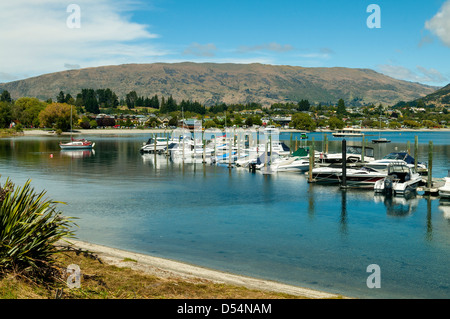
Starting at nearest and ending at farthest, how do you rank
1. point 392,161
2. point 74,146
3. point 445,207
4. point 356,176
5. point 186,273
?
point 186,273, point 445,207, point 356,176, point 392,161, point 74,146

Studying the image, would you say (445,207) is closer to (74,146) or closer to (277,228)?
(277,228)

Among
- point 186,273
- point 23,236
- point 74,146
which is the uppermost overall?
point 74,146

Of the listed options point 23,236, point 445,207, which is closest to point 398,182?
point 445,207

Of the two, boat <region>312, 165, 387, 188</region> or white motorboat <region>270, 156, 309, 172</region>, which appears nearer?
boat <region>312, 165, 387, 188</region>

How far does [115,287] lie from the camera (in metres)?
13.0

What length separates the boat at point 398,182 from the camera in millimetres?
40000

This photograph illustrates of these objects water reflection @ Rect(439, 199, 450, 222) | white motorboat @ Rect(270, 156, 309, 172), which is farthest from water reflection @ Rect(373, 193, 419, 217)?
white motorboat @ Rect(270, 156, 309, 172)

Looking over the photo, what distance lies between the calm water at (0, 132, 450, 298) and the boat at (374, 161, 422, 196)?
1.51 meters

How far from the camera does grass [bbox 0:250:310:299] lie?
1145cm

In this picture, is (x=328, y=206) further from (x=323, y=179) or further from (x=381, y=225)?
(x=323, y=179)

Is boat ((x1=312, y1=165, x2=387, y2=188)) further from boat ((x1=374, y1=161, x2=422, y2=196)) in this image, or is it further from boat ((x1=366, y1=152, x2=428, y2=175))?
boat ((x1=366, y1=152, x2=428, y2=175))

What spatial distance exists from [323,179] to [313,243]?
2593 cm

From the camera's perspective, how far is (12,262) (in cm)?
1204

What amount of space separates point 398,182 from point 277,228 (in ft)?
59.7
